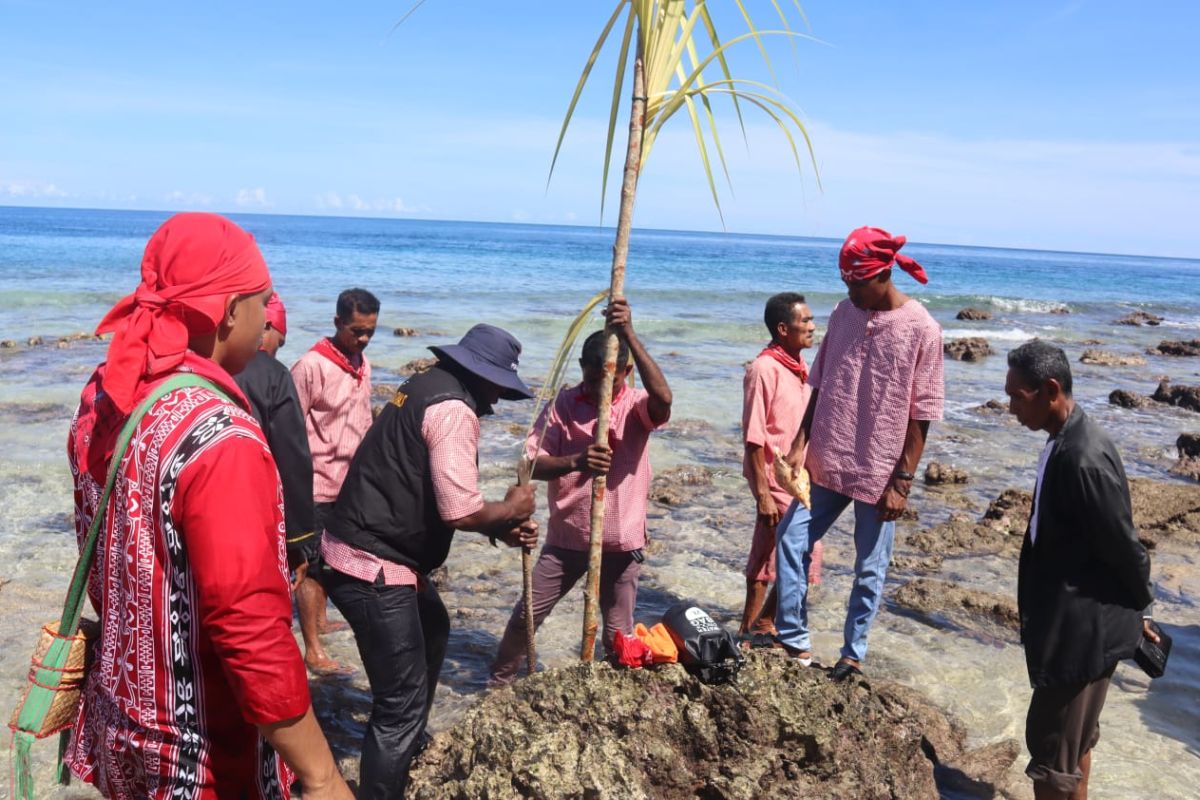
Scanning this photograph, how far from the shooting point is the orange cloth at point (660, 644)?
2.99 meters

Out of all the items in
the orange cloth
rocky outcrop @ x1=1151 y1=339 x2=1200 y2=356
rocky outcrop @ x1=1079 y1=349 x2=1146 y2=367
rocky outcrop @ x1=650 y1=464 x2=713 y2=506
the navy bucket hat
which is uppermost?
the navy bucket hat

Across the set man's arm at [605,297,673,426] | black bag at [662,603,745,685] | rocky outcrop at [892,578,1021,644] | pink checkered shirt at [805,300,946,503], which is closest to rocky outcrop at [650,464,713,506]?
rocky outcrop at [892,578,1021,644]

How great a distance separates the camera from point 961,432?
11680 millimetres

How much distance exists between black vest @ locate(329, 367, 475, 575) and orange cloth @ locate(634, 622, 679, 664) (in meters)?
0.83

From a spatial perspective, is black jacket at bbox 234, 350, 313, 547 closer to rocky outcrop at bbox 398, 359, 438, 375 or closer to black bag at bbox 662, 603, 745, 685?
black bag at bbox 662, 603, 745, 685

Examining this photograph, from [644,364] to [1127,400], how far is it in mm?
12587

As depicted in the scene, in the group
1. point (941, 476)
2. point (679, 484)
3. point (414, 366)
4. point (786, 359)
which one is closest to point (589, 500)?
point (786, 359)

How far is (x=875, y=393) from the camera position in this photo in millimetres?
4402

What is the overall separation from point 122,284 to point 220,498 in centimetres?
3156

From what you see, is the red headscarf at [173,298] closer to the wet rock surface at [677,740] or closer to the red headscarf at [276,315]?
the wet rock surface at [677,740]

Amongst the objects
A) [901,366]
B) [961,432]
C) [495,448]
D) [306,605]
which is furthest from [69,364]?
[901,366]

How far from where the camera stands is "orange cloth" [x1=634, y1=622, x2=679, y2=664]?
2994 millimetres

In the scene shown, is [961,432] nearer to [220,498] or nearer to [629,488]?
[629,488]

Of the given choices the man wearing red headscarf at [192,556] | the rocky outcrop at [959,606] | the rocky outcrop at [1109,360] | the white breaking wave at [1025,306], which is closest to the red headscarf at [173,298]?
the man wearing red headscarf at [192,556]
